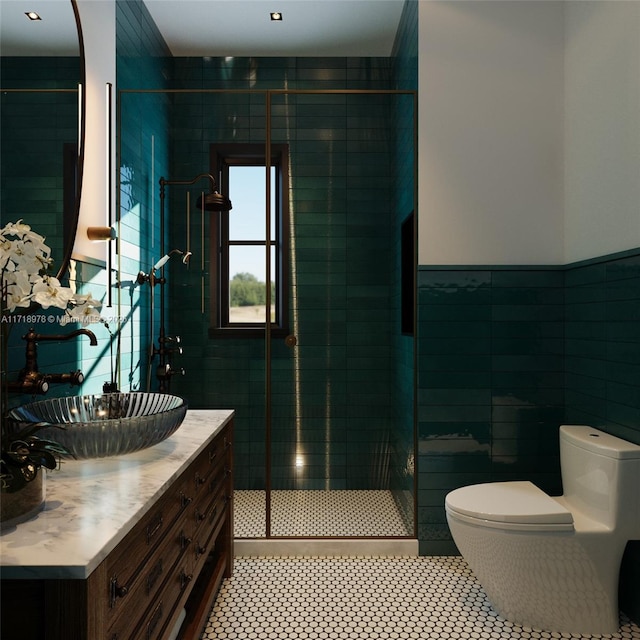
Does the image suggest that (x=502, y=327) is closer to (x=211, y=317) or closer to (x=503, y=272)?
(x=503, y=272)

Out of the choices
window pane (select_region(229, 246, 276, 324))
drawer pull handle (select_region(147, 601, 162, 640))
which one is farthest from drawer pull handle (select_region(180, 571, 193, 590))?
window pane (select_region(229, 246, 276, 324))

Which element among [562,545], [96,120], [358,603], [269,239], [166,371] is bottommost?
[358,603]

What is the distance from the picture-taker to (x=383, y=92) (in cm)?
274

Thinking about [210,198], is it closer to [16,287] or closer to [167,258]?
[167,258]

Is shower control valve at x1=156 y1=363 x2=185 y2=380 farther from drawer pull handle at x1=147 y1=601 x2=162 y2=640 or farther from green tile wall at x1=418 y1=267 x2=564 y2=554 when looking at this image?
drawer pull handle at x1=147 y1=601 x2=162 y2=640

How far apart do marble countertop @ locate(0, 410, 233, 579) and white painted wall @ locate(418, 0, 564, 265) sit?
68.1 inches

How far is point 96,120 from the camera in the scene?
2254 millimetres

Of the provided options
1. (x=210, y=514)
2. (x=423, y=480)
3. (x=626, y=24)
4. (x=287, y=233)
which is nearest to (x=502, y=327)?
(x=423, y=480)

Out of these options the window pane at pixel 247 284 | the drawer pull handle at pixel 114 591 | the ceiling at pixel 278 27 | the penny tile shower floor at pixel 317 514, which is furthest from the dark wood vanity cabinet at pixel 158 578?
the ceiling at pixel 278 27

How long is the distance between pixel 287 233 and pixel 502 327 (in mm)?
1156

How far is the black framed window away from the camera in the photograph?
8.77ft

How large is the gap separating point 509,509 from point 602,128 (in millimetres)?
1635

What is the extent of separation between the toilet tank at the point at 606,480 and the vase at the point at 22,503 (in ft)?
6.22

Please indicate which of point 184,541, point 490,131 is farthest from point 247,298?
point 490,131
